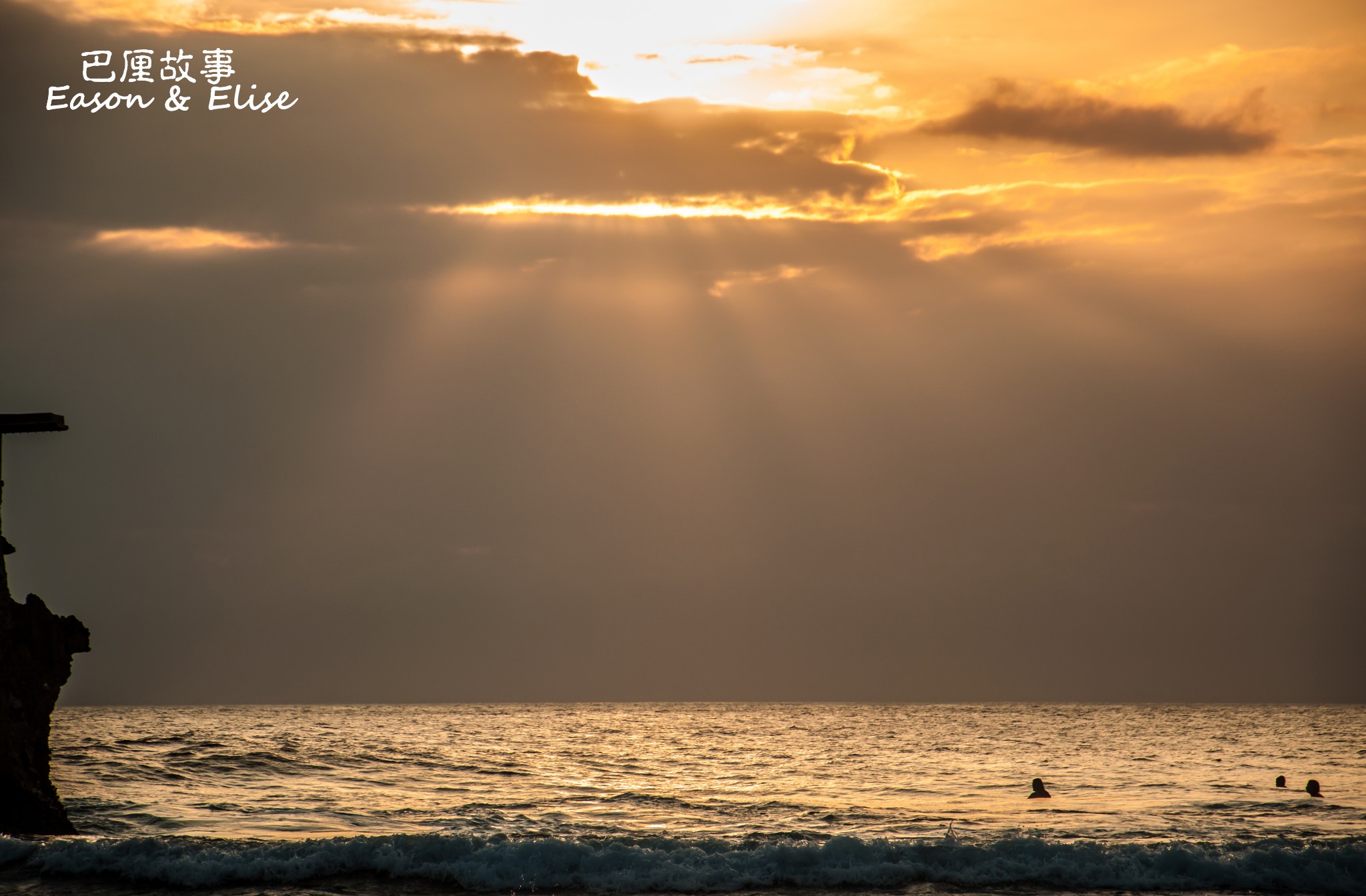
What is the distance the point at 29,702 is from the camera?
2434cm

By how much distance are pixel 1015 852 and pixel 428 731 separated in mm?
64063

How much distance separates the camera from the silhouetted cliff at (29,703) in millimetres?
23812

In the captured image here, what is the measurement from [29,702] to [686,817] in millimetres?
18578

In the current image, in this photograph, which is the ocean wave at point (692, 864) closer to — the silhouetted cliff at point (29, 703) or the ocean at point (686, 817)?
the ocean at point (686, 817)

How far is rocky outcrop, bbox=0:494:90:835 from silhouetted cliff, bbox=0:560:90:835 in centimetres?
2

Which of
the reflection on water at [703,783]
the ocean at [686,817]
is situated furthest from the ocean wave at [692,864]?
the reflection on water at [703,783]

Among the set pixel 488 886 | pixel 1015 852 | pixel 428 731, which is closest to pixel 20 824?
pixel 488 886

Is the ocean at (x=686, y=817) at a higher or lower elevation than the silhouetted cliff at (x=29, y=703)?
lower

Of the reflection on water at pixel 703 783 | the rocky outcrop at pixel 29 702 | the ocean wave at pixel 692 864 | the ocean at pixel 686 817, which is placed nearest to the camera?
the ocean wave at pixel 692 864

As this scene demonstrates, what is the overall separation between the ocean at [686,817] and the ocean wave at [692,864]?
51 mm

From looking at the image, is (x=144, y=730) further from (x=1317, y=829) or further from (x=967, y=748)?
(x=1317, y=829)

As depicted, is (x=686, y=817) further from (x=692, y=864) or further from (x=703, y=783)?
(x=703, y=783)

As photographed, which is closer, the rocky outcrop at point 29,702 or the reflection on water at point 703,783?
the rocky outcrop at point 29,702

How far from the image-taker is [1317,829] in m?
30.7
